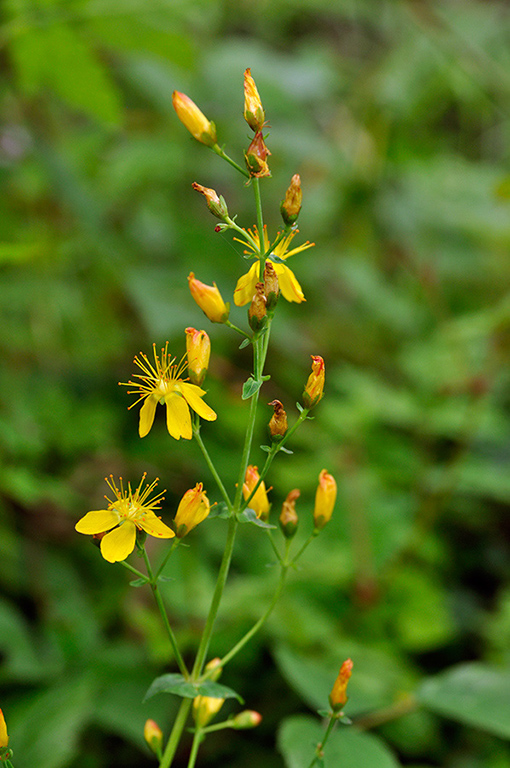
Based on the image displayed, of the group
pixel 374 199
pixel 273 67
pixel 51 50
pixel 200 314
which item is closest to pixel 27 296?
pixel 200 314

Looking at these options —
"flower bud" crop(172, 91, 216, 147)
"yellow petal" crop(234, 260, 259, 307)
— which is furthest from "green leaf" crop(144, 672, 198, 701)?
"flower bud" crop(172, 91, 216, 147)

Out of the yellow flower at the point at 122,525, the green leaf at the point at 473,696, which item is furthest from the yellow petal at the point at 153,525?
the green leaf at the point at 473,696

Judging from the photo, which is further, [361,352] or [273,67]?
[361,352]

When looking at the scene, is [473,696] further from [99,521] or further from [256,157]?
[256,157]

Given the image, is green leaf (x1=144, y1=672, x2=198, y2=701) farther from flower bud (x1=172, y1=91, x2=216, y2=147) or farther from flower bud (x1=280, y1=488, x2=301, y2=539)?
flower bud (x1=172, y1=91, x2=216, y2=147)

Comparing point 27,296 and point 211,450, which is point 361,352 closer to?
point 211,450

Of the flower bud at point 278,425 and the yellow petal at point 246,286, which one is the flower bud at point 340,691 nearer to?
the flower bud at point 278,425
